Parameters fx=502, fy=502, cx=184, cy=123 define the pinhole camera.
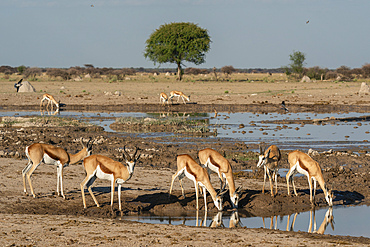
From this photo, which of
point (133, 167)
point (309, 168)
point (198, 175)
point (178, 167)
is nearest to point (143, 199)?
point (178, 167)

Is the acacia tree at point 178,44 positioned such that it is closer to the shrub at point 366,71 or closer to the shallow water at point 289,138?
the shrub at point 366,71

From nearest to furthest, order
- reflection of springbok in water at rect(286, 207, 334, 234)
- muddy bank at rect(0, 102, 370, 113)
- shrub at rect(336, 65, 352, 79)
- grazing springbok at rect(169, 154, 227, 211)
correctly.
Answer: reflection of springbok in water at rect(286, 207, 334, 234), grazing springbok at rect(169, 154, 227, 211), muddy bank at rect(0, 102, 370, 113), shrub at rect(336, 65, 352, 79)

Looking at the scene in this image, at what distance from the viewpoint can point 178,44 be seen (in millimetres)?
59531

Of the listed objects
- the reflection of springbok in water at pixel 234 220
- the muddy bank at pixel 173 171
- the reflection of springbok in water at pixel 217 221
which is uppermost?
the muddy bank at pixel 173 171

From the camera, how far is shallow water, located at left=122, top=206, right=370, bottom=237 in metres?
8.90

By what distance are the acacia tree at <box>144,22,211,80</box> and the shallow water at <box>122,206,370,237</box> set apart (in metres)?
50.3

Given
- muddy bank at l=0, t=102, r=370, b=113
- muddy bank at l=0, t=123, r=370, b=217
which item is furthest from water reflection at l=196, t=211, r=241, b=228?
muddy bank at l=0, t=102, r=370, b=113

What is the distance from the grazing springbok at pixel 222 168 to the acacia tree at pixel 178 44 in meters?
49.1

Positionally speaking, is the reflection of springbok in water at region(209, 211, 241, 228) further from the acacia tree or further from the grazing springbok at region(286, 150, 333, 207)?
the acacia tree

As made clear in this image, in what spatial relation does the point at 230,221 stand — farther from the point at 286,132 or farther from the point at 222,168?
the point at 286,132

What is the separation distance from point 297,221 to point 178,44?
2024 inches

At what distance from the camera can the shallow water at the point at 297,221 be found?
8.90 metres

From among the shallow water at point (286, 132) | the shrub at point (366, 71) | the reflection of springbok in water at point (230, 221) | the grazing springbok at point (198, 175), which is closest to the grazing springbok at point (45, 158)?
the grazing springbok at point (198, 175)

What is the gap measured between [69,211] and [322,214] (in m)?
4.89
